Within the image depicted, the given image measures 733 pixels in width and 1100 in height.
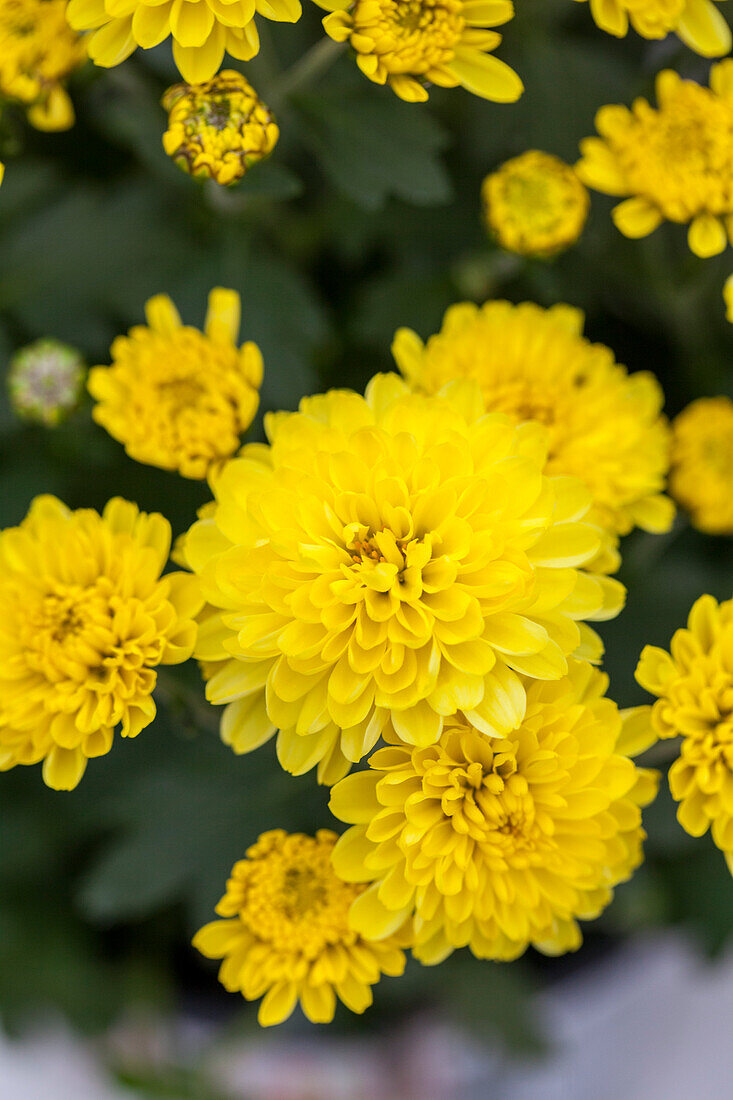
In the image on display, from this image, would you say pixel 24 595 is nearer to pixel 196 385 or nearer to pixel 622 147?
pixel 196 385

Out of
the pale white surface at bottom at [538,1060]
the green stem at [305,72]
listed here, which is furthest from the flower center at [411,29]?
the pale white surface at bottom at [538,1060]

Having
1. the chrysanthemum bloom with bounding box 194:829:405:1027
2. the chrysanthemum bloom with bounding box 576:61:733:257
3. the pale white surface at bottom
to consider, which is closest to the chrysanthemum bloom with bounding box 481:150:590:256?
the chrysanthemum bloom with bounding box 576:61:733:257

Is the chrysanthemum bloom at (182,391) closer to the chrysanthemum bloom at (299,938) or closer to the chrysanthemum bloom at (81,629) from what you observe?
the chrysanthemum bloom at (81,629)

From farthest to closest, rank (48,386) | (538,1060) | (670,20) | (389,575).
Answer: (538,1060)
(48,386)
(670,20)
(389,575)

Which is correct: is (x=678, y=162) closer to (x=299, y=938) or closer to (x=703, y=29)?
(x=703, y=29)

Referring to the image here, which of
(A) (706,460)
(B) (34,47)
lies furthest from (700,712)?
(B) (34,47)

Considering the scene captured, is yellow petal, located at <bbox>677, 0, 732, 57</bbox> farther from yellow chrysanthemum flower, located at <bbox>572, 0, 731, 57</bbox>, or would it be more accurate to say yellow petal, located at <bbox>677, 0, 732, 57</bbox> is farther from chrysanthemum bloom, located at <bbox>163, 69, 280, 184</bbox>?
chrysanthemum bloom, located at <bbox>163, 69, 280, 184</bbox>
